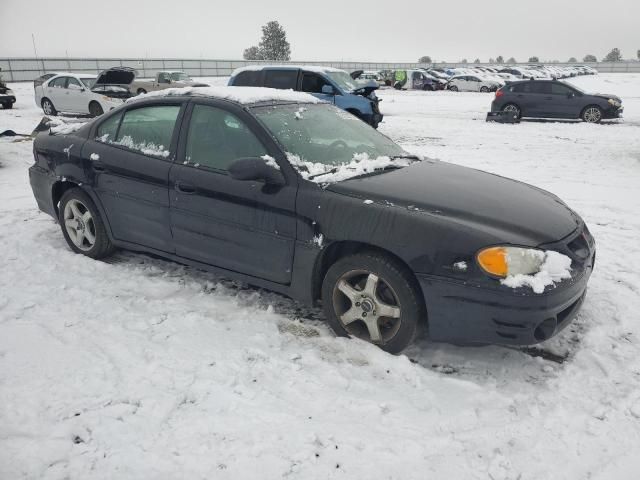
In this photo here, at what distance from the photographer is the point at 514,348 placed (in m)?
3.22

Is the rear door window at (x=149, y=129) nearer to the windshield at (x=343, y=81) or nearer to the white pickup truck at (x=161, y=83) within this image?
the windshield at (x=343, y=81)

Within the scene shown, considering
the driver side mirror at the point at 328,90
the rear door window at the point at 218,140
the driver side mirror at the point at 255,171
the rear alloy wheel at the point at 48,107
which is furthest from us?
the rear alloy wheel at the point at 48,107

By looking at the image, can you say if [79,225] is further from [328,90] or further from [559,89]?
[559,89]

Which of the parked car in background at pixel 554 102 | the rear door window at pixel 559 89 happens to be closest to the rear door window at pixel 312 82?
the parked car in background at pixel 554 102

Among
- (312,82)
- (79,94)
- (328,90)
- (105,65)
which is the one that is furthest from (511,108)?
(105,65)

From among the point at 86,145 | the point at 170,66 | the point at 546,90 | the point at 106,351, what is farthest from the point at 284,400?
the point at 170,66

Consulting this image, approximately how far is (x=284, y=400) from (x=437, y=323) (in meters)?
0.98

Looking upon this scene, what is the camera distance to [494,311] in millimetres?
2684

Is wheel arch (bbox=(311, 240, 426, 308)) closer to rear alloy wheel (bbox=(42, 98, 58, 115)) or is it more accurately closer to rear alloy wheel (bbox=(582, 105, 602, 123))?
rear alloy wheel (bbox=(582, 105, 602, 123))

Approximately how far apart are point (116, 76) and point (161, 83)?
3.37m

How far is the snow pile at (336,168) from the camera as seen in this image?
3.25 m

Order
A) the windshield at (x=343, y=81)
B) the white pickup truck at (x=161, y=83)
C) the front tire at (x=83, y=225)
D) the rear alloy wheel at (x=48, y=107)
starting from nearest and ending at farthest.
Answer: the front tire at (x=83, y=225)
the windshield at (x=343, y=81)
the rear alloy wheel at (x=48, y=107)
the white pickup truck at (x=161, y=83)

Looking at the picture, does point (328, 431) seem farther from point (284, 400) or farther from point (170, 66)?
point (170, 66)

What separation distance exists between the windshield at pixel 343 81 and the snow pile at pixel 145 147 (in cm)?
889
